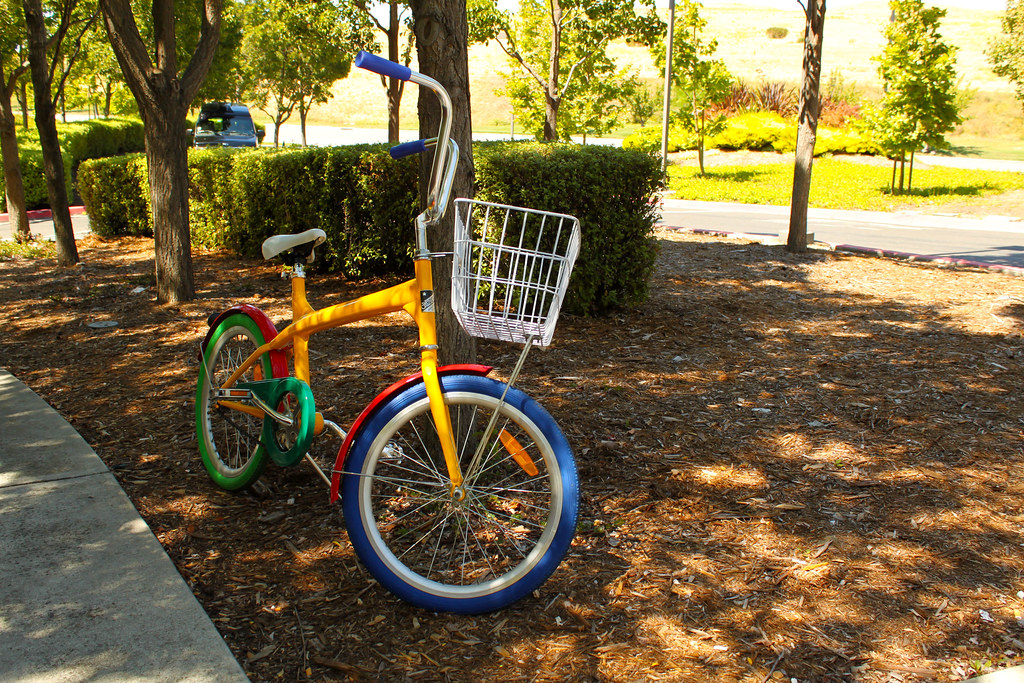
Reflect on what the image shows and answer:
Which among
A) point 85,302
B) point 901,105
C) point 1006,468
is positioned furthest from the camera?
point 901,105

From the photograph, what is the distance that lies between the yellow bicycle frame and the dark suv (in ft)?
80.0

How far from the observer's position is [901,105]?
57.2 feet

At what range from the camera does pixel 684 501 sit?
3656 millimetres

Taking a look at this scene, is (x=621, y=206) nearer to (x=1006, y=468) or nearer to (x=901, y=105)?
(x=1006, y=468)

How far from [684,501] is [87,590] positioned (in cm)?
246

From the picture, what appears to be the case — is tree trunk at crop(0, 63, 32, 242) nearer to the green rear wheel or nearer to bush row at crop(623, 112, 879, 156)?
the green rear wheel

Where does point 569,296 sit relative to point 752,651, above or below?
above

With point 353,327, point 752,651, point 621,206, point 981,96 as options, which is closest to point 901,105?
point 621,206

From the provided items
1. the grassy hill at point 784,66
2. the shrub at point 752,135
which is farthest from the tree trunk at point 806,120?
the grassy hill at point 784,66

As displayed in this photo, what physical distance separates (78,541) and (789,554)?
2890 millimetres

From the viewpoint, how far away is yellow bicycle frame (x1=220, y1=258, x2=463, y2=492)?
9.22ft

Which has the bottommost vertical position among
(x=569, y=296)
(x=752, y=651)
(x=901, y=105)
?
(x=752, y=651)

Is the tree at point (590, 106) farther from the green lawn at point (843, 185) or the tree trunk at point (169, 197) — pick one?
the tree trunk at point (169, 197)

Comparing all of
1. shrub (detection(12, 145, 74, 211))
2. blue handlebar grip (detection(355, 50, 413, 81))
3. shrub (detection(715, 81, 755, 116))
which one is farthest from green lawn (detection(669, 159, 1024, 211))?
blue handlebar grip (detection(355, 50, 413, 81))
